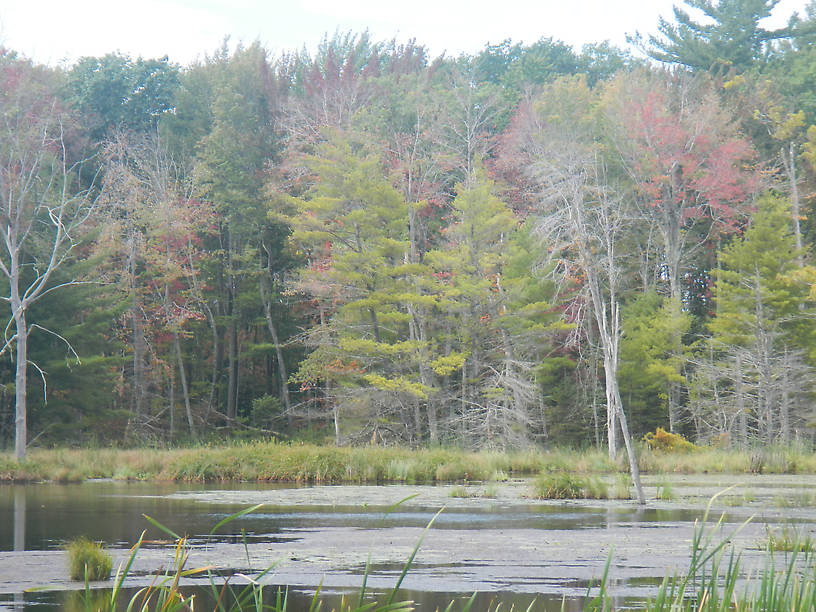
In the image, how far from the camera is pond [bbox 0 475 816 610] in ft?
35.1

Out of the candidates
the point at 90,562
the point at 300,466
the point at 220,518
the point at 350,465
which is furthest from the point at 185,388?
the point at 90,562

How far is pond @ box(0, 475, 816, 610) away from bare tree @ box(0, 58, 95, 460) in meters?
10.9

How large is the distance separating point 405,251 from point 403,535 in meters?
27.4

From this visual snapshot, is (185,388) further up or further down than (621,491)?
further up

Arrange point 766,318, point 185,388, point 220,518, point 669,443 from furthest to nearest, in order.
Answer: point 185,388, point 766,318, point 669,443, point 220,518

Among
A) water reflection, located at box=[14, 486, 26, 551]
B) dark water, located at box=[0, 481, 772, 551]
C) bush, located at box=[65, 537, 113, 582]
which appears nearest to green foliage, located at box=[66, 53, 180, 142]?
water reflection, located at box=[14, 486, 26, 551]

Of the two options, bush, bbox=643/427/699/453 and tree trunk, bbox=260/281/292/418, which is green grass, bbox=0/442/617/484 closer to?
bush, bbox=643/427/699/453

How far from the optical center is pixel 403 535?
15484 millimetres

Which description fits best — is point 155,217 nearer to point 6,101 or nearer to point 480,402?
point 6,101

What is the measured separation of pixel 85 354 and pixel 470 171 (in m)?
17.1

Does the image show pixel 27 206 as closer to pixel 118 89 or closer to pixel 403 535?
pixel 118 89

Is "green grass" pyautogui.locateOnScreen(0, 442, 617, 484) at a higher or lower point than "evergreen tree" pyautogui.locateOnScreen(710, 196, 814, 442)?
lower

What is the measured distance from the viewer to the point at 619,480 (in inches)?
931

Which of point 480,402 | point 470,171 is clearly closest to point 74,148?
point 470,171
